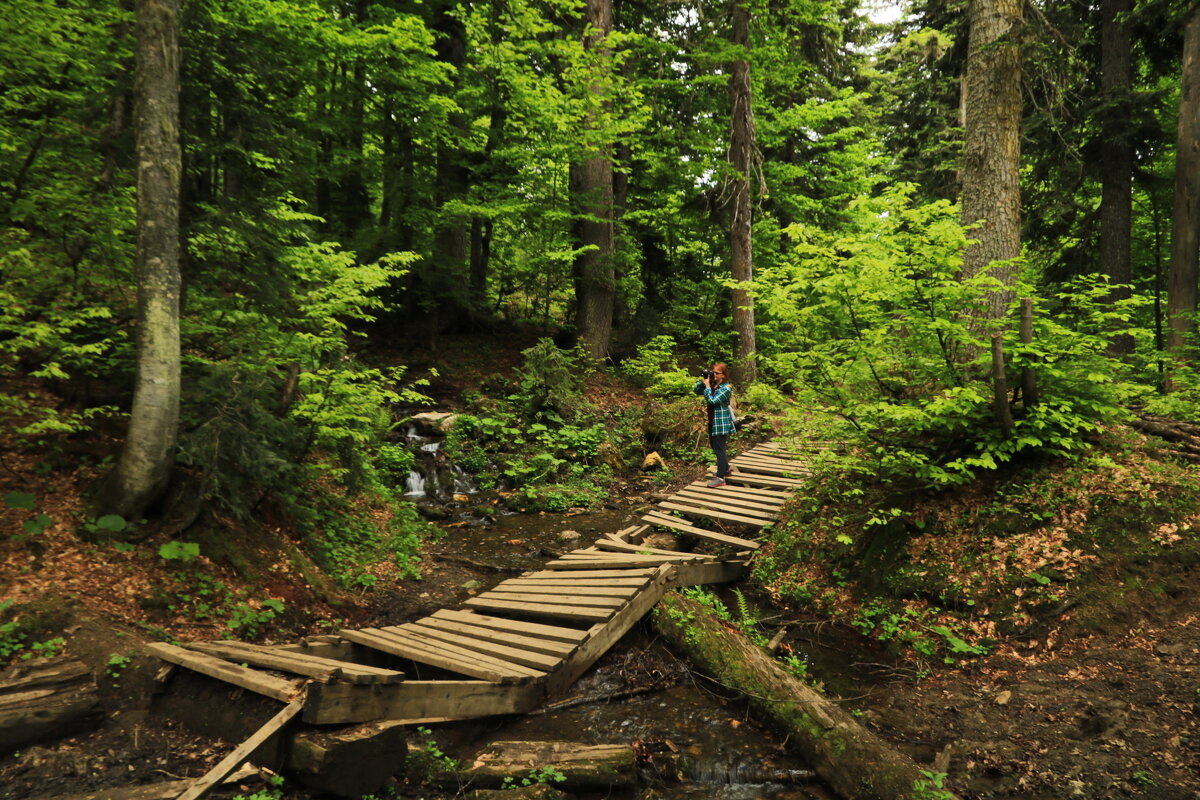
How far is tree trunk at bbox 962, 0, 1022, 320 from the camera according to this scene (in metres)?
7.46

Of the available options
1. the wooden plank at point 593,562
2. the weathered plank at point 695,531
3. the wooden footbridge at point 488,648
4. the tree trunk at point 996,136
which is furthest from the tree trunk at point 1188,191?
the wooden plank at point 593,562

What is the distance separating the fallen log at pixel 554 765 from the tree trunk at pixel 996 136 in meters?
6.93

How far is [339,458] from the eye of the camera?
9234 millimetres

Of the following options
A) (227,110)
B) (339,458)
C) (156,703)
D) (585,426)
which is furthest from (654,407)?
(156,703)

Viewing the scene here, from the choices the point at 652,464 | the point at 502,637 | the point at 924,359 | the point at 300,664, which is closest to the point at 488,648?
the point at 502,637

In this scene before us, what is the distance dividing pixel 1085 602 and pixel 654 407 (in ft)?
35.9

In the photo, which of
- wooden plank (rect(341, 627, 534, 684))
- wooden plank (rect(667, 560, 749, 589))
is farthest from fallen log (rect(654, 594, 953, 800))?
wooden plank (rect(341, 627, 534, 684))

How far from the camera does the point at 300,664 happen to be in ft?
13.3

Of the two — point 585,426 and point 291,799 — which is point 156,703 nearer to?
point 291,799

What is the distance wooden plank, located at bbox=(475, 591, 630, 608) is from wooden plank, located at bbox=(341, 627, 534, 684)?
1.23 meters

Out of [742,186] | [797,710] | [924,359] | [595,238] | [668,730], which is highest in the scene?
[742,186]

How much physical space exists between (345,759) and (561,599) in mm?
3013

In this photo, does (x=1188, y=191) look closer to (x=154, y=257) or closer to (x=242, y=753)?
(x=242, y=753)

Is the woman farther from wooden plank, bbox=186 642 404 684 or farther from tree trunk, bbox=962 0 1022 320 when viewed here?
wooden plank, bbox=186 642 404 684
